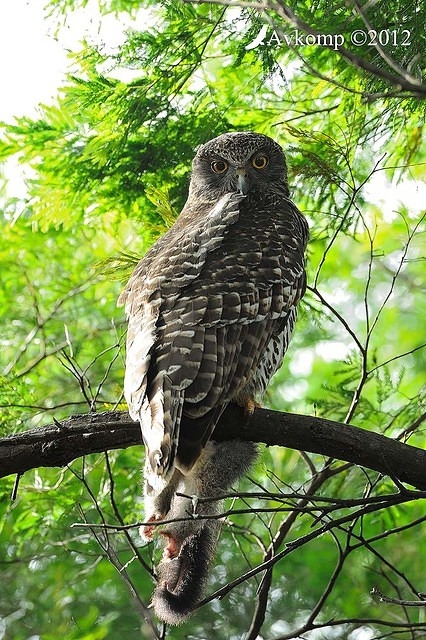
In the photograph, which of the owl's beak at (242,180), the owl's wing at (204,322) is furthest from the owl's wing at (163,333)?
the owl's beak at (242,180)

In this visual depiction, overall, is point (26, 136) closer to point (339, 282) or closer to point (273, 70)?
point (273, 70)

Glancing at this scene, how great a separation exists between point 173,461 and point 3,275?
524cm

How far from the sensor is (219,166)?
5.62m

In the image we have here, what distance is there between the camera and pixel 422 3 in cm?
442

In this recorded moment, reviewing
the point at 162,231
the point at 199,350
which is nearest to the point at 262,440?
the point at 199,350

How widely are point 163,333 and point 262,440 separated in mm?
620

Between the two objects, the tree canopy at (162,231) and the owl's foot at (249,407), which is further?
the tree canopy at (162,231)

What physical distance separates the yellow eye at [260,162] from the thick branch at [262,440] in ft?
6.64

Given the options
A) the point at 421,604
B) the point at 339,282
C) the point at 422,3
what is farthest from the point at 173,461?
the point at 339,282

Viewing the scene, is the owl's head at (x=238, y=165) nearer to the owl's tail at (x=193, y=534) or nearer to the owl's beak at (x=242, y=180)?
the owl's beak at (x=242, y=180)

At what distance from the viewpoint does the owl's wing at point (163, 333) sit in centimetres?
368

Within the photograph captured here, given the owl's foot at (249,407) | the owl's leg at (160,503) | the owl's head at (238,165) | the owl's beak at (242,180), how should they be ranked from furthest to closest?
1. the owl's head at (238,165)
2. the owl's beak at (242,180)
3. the owl's leg at (160,503)
4. the owl's foot at (249,407)

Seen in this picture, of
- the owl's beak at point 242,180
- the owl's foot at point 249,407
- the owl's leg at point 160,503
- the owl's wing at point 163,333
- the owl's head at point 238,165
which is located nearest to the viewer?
the owl's wing at point 163,333

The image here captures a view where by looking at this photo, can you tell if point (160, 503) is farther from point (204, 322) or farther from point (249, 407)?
point (204, 322)
